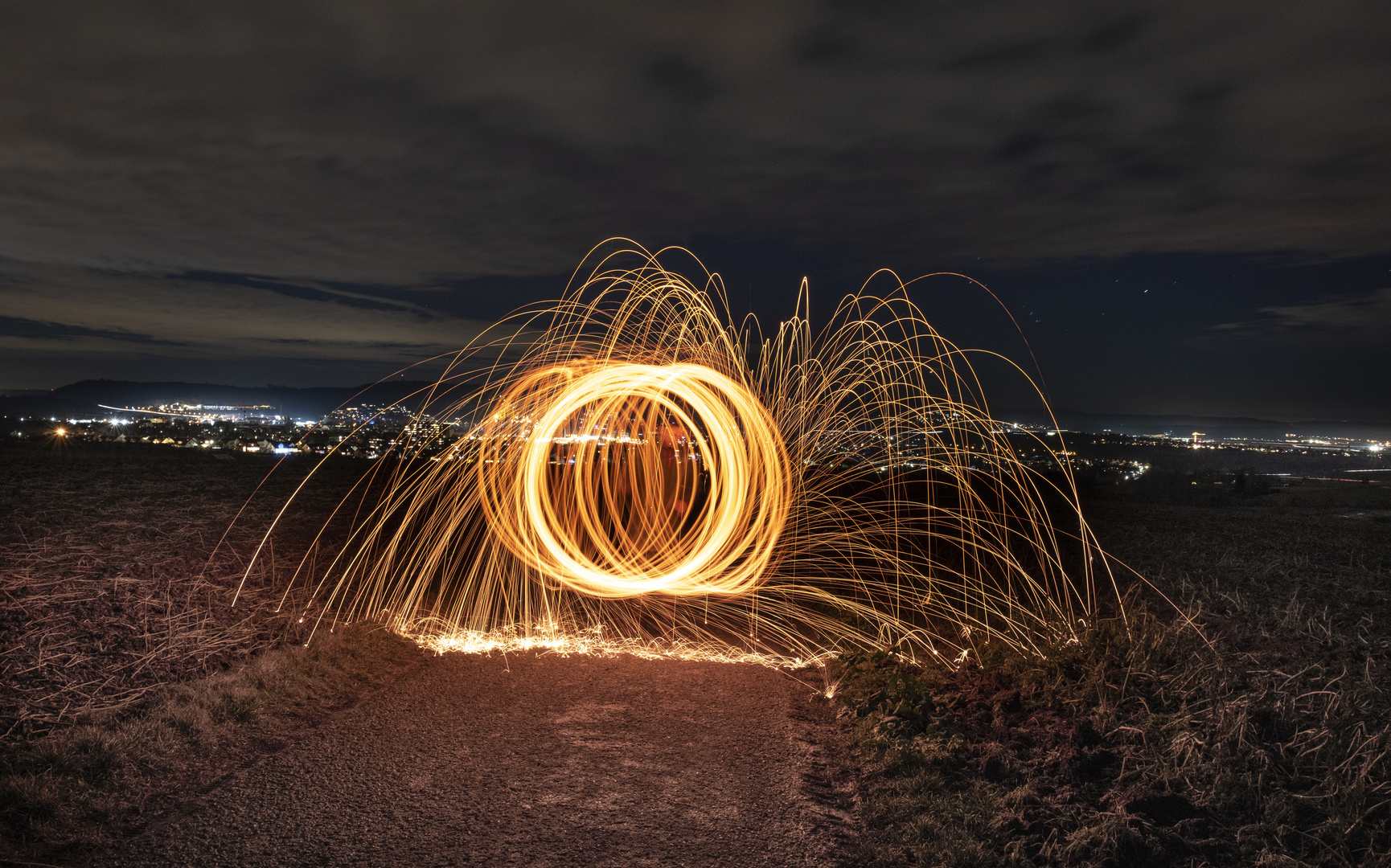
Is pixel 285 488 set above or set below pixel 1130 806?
above

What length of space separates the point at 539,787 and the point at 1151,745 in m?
4.01

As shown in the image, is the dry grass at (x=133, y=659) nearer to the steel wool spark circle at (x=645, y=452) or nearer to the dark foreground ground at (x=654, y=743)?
the dark foreground ground at (x=654, y=743)

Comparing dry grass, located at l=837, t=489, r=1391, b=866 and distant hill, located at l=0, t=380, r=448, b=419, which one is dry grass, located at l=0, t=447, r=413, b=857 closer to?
dry grass, located at l=837, t=489, r=1391, b=866

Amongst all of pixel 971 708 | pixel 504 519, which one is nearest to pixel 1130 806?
pixel 971 708

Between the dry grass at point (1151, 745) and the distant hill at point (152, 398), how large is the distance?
40138 mm

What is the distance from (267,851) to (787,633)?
6256mm

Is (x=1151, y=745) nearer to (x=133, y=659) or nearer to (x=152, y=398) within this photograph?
(x=133, y=659)

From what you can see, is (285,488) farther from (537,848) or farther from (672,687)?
(537,848)

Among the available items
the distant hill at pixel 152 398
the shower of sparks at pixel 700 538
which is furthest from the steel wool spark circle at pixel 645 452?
the distant hill at pixel 152 398

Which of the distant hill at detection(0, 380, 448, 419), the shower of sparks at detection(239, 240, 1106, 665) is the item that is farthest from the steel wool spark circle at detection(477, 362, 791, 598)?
the distant hill at detection(0, 380, 448, 419)

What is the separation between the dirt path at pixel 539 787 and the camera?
166 inches

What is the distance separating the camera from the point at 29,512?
1163 centimetres

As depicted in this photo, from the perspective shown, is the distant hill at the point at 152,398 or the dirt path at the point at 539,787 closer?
the dirt path at the point at 539,787

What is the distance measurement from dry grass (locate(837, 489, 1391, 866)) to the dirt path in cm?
59
